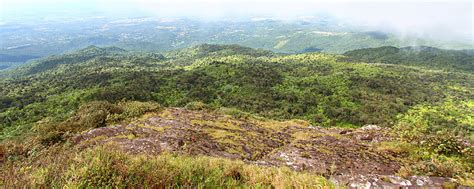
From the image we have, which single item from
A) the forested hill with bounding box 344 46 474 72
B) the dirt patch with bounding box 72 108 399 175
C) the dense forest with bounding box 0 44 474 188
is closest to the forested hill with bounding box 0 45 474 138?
the dense forest with bounding box 0 44 474 188

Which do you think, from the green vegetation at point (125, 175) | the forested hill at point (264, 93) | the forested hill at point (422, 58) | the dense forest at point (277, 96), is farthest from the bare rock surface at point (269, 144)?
the forested hill at point (422, 58)

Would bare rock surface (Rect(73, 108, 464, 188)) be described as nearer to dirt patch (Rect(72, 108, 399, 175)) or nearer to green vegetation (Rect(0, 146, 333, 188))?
dirt patch (Rect(72, 108, 399, 175))

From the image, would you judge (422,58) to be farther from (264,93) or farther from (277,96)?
(264,93)

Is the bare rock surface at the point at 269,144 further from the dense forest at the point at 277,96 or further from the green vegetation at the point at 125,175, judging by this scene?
the dense forest at the point at 277,96

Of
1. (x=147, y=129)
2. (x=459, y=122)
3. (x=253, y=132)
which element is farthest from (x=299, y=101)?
(x=147, y=129)

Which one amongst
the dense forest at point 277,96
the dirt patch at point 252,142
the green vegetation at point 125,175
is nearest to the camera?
the green vegetation at point 125,175

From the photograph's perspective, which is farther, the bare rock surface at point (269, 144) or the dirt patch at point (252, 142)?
the dirt patch at point (252, 142)

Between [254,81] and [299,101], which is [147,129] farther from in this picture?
[254,81]

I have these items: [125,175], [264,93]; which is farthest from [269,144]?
[264,93]

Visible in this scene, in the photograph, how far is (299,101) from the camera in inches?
2315

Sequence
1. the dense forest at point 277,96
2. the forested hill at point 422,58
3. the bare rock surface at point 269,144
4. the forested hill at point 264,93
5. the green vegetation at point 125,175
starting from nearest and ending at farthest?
the green vegetation at point 125,175, the bare rock surface at point 269,144, the dense forest at point 277,96, the forested hill at point 264,93, the forested hill at point 422,58

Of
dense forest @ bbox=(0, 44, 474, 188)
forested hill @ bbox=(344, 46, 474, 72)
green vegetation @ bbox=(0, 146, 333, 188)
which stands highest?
green vegetation @ bbox=(0, 146, 333, 188)

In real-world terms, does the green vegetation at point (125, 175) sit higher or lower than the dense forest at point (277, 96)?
higher

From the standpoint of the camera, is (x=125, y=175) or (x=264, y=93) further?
(x=264, y=93)
